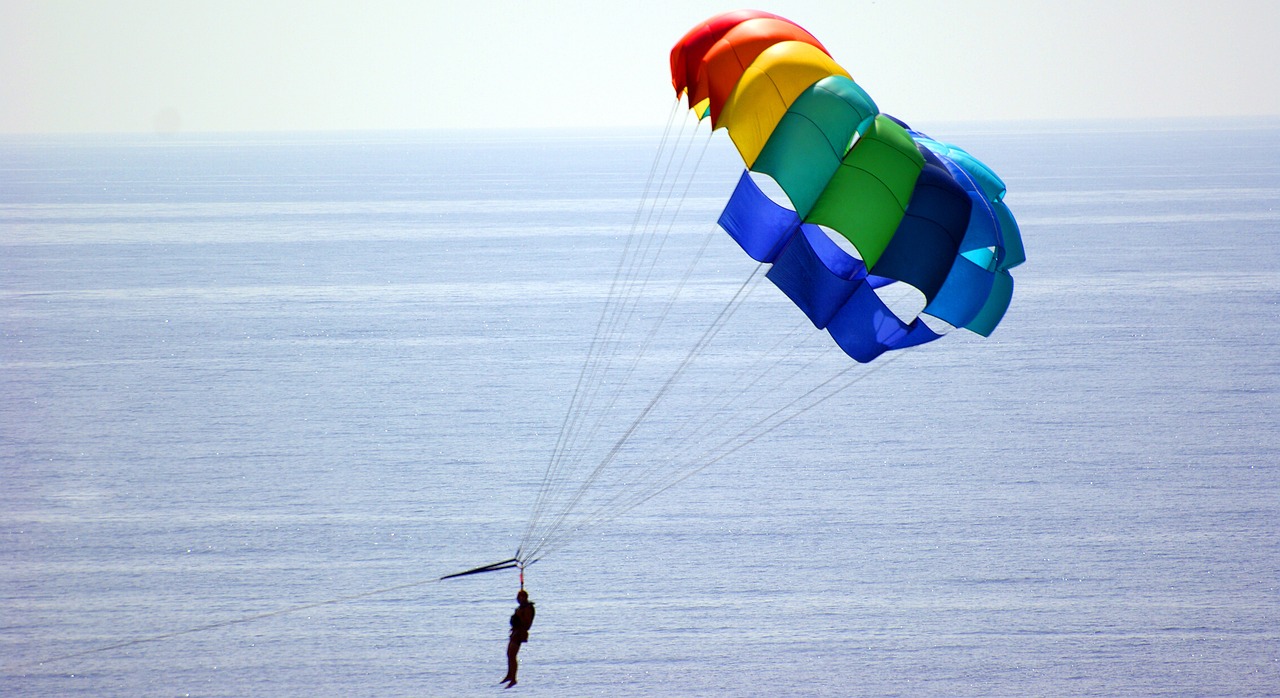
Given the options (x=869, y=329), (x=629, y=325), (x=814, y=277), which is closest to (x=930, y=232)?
(x=869, y=329)

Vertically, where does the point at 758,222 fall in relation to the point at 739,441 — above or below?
above

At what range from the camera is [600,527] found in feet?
147

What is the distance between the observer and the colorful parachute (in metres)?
17.0

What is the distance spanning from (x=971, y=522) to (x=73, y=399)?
38.4 metres

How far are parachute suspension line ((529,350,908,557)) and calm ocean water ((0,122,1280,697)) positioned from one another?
63 centimetres

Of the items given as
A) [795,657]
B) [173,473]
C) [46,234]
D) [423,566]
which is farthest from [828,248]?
[46,234]

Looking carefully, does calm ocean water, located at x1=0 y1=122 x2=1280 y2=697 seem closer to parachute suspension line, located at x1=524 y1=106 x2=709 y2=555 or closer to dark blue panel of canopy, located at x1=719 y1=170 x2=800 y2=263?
parachute suspension line, located at x1=524 y1=106 x2=709 y2=555

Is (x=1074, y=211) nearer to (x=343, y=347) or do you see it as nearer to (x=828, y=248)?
(x=343, y=347)

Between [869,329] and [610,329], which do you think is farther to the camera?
[610,329]

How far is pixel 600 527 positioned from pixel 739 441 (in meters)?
11.2

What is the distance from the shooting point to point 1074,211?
5217 inches

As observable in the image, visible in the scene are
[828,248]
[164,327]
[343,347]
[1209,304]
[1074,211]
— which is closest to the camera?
[828,248]

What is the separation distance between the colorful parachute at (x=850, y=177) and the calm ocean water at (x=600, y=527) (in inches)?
682

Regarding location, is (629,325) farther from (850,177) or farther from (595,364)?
(850,177)
